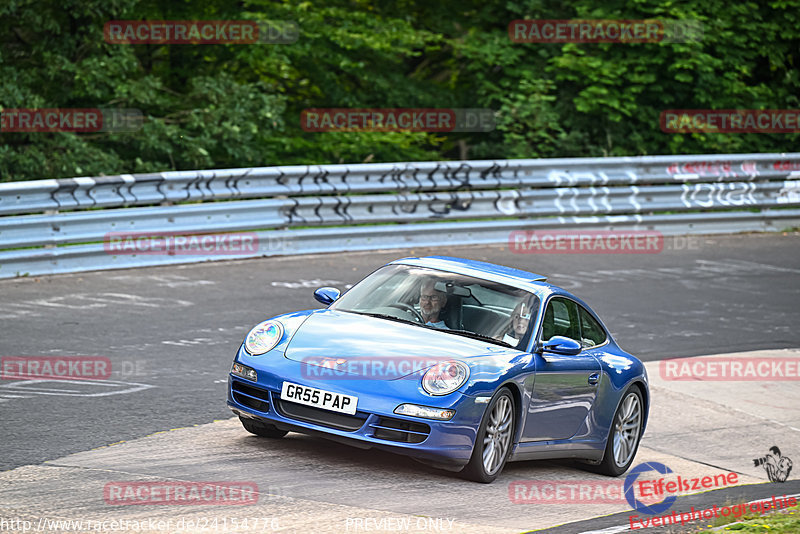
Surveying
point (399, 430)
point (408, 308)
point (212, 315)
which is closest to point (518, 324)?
point (408, 308)

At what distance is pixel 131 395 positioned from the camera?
9234mm

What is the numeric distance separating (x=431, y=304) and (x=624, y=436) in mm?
1922

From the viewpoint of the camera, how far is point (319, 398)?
7.47 meters

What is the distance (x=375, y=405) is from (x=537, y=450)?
148 cm

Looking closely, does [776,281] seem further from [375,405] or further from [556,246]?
[375,405]

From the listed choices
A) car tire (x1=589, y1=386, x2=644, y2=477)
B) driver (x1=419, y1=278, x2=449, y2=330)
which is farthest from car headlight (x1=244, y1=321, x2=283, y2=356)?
car tire (x1=589, y1=386, x2=644, y2=477)

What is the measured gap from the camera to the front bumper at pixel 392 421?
7.35 meters

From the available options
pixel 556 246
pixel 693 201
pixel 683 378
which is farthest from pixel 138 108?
pixel 683 378

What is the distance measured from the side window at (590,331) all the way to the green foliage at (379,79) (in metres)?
10.7

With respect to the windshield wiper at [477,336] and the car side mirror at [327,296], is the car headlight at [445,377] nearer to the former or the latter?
the windshield wiper at [477,336]

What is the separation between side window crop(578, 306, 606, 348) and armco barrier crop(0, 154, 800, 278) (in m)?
7.41

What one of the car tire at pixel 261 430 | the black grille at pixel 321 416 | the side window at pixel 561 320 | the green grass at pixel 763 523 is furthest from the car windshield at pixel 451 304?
the green grass at pixel 763 523

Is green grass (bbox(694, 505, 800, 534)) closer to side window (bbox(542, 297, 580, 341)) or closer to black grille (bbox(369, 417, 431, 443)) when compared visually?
black grille (bbox(369, 417, 431, 443))

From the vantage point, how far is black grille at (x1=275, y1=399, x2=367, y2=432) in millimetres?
7402
